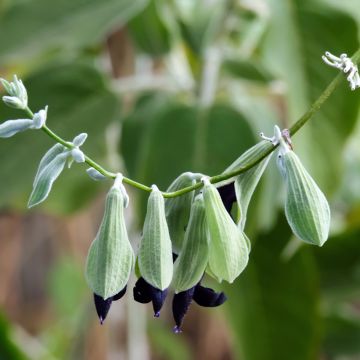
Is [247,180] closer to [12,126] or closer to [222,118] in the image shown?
[12,126]

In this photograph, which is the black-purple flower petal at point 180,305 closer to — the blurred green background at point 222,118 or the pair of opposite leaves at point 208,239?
the pair of opposite leaves at point 208,239

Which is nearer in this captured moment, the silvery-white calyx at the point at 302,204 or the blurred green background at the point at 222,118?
the silvery-white calyx at the point at 302,204

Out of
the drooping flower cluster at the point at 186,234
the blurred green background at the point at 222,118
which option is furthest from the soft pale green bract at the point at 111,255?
the blurred green background at the point at 222,118

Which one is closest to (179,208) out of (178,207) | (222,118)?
(178,207)

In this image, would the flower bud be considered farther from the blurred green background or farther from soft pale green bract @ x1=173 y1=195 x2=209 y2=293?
the blurred green background

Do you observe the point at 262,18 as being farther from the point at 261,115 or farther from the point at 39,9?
the point at 39,9

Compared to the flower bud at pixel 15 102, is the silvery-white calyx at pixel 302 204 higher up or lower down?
higher up

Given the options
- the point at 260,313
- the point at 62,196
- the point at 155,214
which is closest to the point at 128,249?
the point at 155,214

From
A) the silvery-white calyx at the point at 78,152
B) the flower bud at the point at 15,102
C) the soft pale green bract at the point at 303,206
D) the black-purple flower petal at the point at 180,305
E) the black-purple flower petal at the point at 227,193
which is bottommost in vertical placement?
the black-purple flower petal at the point at 180,305
